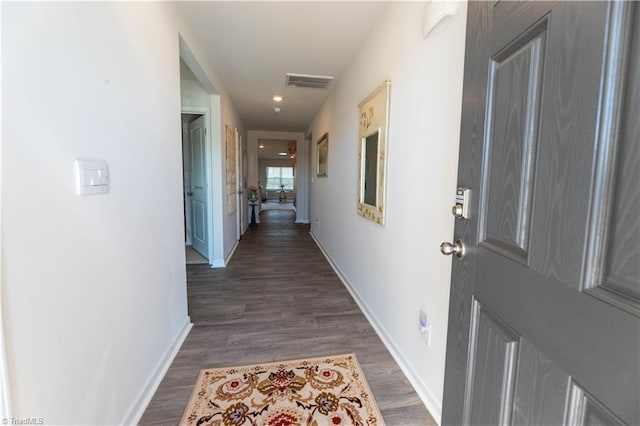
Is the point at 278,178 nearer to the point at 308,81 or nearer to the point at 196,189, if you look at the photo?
the point at 196,189

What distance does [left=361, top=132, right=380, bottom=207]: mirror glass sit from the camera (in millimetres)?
2211

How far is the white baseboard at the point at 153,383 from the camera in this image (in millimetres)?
1326

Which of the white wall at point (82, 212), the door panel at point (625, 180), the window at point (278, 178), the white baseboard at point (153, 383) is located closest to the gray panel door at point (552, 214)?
the door panel at point (625, 180)

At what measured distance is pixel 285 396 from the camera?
1.51 meters

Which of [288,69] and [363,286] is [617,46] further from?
[288,69]

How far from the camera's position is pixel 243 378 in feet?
5.38

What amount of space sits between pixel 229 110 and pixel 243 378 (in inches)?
144

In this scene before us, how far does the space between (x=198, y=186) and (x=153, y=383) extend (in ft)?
9.63

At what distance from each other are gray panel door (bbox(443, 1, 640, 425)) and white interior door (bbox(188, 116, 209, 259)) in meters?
3.47

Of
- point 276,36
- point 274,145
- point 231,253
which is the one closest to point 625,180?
point 276,36

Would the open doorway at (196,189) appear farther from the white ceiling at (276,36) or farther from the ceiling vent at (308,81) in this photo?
the ceiling vent at (308,81)

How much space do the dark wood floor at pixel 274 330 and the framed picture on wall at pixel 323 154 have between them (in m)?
1.52

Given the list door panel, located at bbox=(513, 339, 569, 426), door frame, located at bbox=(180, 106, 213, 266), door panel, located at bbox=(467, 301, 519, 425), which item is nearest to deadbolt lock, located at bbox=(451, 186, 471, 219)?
door panel, located at bbox=(467, 301, 519, 425)

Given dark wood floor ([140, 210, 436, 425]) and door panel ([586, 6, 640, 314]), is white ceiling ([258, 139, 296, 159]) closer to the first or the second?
dark wood floor ([140, 210, 436, 425])
